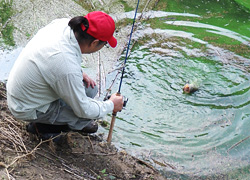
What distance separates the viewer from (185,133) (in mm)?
4078

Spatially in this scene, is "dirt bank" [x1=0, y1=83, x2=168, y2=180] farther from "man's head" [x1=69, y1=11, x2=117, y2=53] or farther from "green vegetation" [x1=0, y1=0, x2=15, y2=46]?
"green vegetation" [x1=0, y1=0, x2=15, y2=46]

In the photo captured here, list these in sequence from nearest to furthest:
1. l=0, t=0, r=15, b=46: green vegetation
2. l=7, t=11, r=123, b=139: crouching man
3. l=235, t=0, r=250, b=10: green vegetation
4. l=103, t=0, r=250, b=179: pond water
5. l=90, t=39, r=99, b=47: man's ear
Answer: l=7, t=11, r=123, b=139: crouching man, l=90, t=39, r=99, b=47: man's ear, l=103, t=0, r=250, b=179: pond water, l=0, t=0, r=15, b=46: green vegetation, l=235, t=0, r=250, b=10: green vegetation

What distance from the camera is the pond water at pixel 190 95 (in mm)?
3730

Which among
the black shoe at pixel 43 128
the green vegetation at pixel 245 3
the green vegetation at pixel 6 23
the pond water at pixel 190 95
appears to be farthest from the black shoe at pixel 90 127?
the green vegetation at pixel 245 3

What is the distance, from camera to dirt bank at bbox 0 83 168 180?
2506 millimetres

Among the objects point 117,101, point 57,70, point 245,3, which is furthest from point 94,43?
point 245,3

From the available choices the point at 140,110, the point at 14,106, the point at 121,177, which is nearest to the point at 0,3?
the point at 140,110

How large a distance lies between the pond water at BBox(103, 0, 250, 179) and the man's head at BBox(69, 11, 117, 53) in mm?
1678

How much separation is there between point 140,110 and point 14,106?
2.13 metres

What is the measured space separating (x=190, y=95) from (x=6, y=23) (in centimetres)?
359

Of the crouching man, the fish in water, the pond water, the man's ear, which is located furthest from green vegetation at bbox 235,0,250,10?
the man's ear

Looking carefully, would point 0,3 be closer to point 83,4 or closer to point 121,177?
point 83,4

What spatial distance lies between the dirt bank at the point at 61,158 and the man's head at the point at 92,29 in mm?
997

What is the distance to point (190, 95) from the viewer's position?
4.74m
